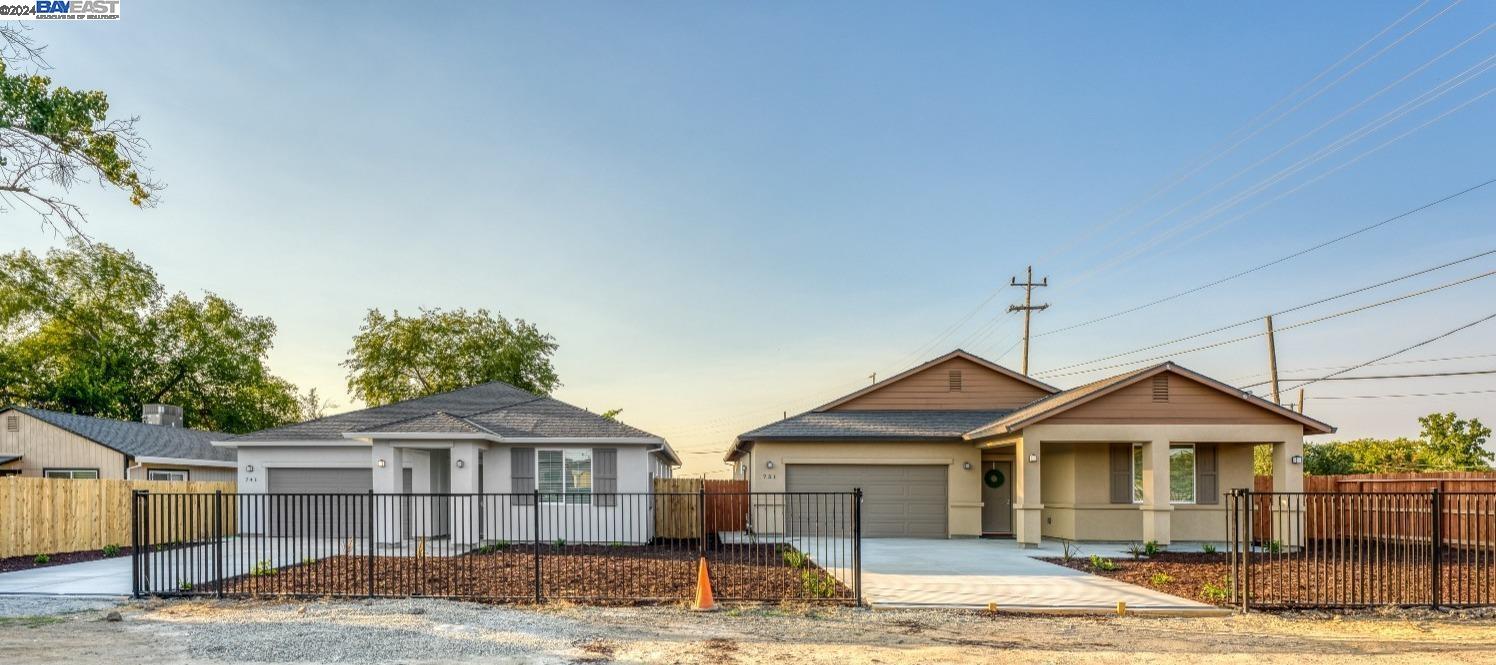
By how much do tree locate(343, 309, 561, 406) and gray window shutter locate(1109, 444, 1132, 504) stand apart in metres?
31.5

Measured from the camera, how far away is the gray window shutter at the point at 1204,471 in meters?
20.4

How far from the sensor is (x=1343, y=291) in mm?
24328

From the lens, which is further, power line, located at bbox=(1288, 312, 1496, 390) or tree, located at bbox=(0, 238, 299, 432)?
tree, located at bbox=(0, 238, 299, 432)

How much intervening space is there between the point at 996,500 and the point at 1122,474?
3013 millimetres

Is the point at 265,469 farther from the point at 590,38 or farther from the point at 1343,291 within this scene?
the point at 1343,291

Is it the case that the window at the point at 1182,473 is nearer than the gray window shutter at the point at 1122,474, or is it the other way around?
the gray window shutter at the point at 1122,474

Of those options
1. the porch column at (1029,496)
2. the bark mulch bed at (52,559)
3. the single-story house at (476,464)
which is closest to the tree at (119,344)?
the single-story house at (476,464)

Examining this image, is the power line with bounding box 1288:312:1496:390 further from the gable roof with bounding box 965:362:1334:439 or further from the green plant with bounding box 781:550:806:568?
the green plant with bounding box 781:550:806:568

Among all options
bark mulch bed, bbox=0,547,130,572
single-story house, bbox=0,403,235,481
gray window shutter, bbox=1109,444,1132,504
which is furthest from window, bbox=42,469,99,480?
gray window shutter, bbox=1109,444,1132,504

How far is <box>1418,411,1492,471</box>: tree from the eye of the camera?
3045 centimetres

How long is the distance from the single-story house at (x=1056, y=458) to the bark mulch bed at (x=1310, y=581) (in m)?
3.04

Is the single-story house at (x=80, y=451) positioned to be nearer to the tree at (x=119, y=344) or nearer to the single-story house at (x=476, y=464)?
the single-story house at (x=476, y=464)

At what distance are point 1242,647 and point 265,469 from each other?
20.7m

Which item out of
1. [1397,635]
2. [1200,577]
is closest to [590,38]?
[1200,577]
